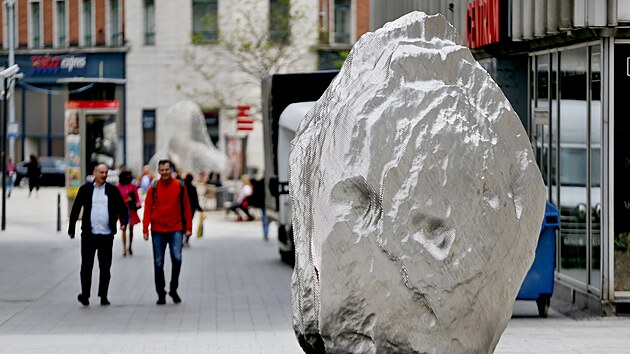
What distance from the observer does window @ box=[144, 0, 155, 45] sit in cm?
6612

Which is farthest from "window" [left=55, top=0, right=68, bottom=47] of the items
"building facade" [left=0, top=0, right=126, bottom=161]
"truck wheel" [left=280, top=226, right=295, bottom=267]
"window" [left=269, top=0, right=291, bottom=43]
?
"truck wheel" [left=280, top=226, right=295, bottom=267]

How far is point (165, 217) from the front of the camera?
17.0m

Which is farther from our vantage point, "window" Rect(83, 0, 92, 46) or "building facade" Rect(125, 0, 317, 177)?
"window" Rect(83, 0, 92, 46)

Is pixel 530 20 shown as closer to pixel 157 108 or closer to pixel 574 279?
pixel 574 279

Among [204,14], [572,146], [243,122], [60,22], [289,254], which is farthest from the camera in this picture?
[60,22]

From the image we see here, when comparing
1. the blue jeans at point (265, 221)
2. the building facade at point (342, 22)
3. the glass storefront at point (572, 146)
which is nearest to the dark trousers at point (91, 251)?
the glass storefront at point (572, 146)

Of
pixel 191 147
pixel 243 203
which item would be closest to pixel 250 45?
Result: pixel 191 147

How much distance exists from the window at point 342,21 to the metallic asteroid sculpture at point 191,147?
1050cm

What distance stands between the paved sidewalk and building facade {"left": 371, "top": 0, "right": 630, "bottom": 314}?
688 millimetres

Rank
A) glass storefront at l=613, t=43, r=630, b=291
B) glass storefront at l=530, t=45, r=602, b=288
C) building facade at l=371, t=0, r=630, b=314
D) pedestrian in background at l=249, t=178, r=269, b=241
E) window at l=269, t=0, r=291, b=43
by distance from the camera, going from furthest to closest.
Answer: window at l=269, t=0, r=291, b=43, pedestrian in background at l=249, t=178, r=269, b=241, glass storefront at l=530, t=45, r=602, b=288, glass storefront at l=613, t=43, r=630, b=291, building facade at l=371, t=0, r=630, b=314

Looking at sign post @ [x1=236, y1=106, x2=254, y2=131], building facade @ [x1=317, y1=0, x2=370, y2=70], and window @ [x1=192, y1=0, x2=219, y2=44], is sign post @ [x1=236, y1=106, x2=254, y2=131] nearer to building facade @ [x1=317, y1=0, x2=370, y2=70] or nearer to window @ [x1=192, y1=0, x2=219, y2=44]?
building facade @ [x1=317, y1=0, x2=370, y2=70]

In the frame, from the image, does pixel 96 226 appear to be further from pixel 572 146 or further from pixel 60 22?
pixel 60 22

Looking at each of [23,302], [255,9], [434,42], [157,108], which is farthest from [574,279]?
[157,108]

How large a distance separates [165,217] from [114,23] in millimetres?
50688
